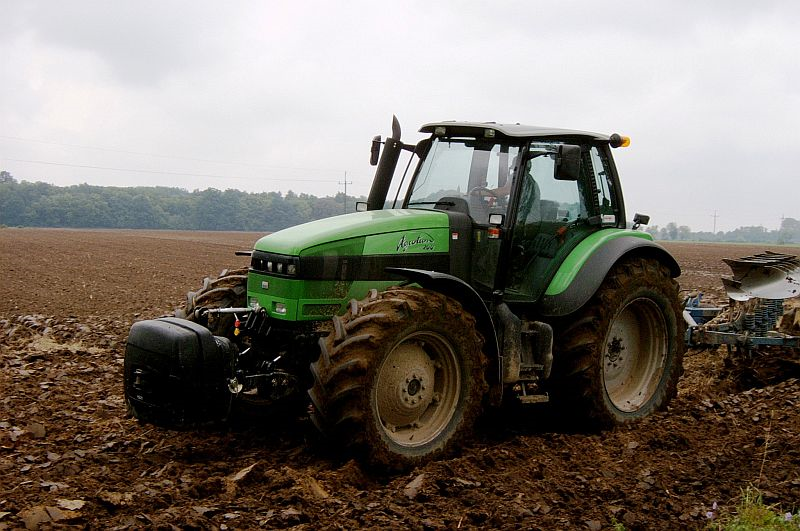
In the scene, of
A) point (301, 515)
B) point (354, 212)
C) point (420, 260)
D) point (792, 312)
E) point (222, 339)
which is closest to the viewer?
point (301, 515)

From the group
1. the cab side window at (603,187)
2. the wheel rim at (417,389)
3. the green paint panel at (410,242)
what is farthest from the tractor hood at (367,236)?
the cab side window at (603,187)

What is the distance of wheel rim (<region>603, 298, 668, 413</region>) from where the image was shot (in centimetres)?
733

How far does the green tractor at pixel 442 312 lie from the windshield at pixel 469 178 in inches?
0.5

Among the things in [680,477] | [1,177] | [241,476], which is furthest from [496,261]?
[1,177]

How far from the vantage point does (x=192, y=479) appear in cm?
526

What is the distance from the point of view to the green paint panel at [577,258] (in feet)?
22.0

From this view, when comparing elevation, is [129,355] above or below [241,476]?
above

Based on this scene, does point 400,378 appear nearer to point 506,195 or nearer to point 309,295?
point 309,295

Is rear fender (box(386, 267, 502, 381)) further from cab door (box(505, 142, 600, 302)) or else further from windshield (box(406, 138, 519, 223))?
windshield (box(406, 138, 519, 223))

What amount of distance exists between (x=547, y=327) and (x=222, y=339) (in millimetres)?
2535

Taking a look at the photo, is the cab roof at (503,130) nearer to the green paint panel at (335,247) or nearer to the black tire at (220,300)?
the green paint panel at (335,247)

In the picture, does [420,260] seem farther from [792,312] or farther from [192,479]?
[792,312]

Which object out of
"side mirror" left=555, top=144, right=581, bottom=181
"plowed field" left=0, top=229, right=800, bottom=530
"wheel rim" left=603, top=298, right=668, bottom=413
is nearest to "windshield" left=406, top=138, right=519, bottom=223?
"side mirror" left=555, top=144, right=581, bottom=181

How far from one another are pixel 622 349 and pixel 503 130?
229 centimetres
